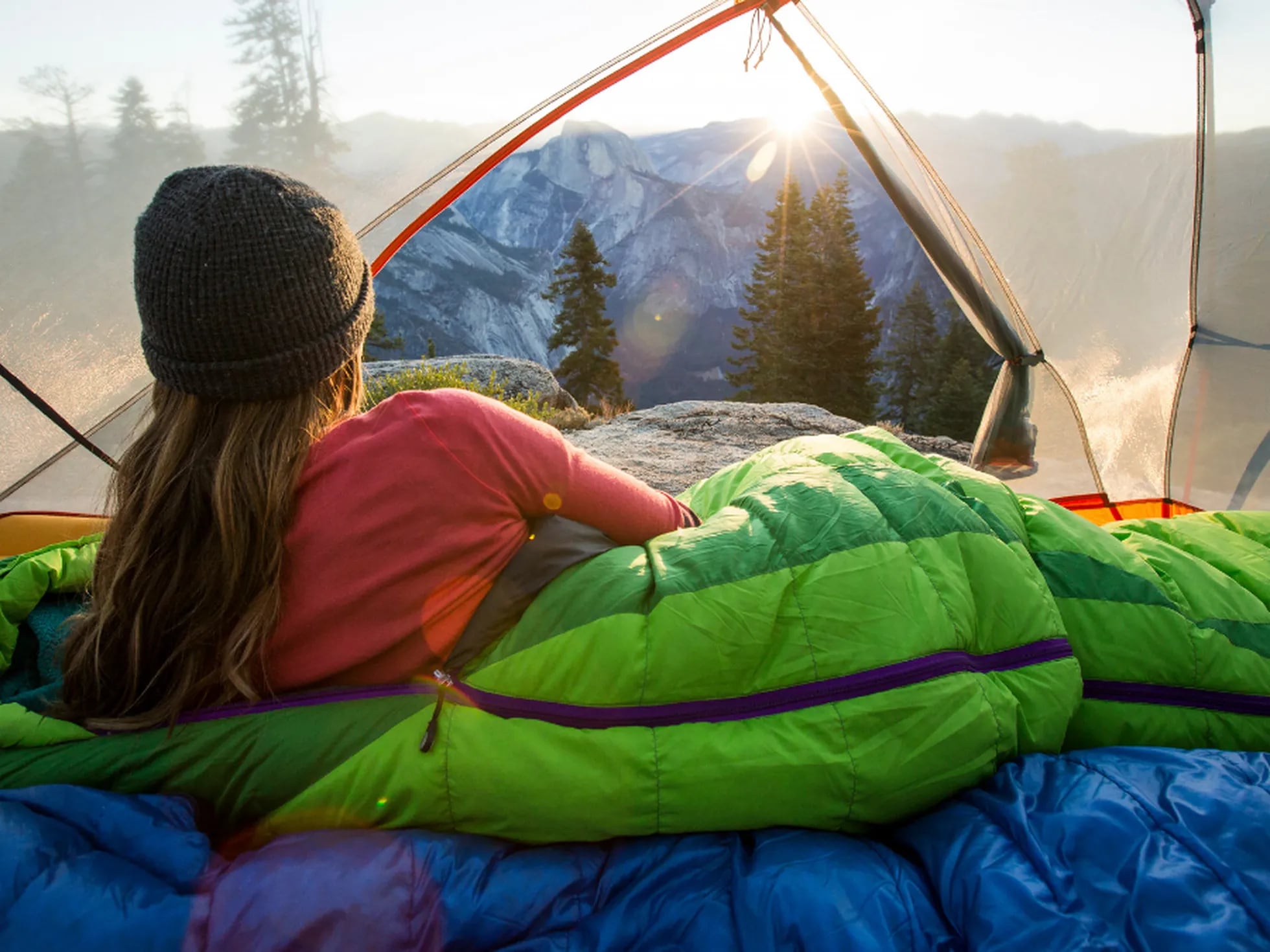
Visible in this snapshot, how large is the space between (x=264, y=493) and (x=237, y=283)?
0.99 ft

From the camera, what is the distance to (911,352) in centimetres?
2838

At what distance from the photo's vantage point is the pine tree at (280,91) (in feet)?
10.5

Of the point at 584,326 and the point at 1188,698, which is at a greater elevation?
the point at 1188,698

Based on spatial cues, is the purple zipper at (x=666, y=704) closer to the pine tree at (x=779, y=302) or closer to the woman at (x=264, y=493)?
the woman at (x=264, y=493)

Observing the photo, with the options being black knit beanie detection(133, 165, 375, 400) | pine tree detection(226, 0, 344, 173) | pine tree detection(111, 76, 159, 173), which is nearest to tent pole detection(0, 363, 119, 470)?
pine tree detection(111, 76, 159, 173)

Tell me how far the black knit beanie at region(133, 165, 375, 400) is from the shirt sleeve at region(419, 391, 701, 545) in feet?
0.73

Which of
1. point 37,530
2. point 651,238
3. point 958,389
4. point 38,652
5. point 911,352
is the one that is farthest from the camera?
point 651,238

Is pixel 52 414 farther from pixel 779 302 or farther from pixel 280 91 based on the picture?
pixel 779 302

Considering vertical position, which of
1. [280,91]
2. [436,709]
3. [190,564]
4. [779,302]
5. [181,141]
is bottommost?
[779,302]

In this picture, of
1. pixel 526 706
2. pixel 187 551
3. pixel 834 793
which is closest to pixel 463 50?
pixel 187 551

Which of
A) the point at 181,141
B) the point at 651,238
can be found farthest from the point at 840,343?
the point at 651,238

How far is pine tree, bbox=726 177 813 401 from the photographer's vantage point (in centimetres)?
2491

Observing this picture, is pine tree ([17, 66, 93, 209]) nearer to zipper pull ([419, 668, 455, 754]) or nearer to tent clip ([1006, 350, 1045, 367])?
zipper pull ([419, 668, 455, 754])

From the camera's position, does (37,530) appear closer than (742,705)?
No
